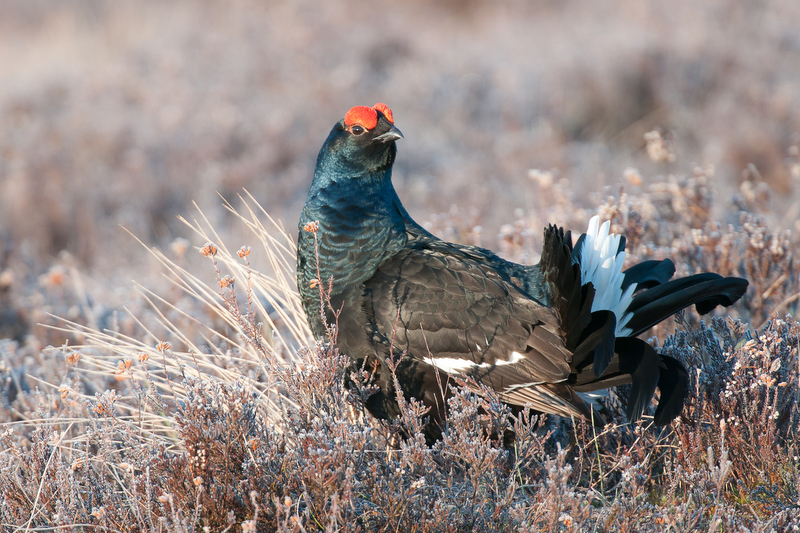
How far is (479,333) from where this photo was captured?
2.51 m

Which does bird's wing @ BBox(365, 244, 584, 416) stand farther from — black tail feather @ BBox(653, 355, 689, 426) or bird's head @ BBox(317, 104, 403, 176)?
bird's head @ BBox(317, 104, 403, 176)

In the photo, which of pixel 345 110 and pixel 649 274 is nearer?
pixel 649 274

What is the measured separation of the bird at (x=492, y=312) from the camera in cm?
240

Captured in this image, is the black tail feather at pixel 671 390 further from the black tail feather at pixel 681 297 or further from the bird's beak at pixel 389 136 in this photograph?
the bird's beak at pixel 389 136

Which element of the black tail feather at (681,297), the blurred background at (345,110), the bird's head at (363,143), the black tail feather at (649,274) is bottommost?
the black tail feather at (681,297)

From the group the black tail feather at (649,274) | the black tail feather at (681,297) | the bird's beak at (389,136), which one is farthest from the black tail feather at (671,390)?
the bird's beak at (389,136)

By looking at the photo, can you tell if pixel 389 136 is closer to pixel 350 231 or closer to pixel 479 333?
pixel 350 231

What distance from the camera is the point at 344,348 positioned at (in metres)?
2.60

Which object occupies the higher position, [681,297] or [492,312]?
[681,297]

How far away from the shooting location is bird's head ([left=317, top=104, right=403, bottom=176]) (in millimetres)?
2912

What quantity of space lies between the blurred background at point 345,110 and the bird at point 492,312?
5.33ft

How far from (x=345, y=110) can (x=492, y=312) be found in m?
6.56

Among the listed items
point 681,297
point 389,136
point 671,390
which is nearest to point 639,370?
point 671,390

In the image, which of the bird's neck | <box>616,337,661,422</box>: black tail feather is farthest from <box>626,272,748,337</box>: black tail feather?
the bird's neck
